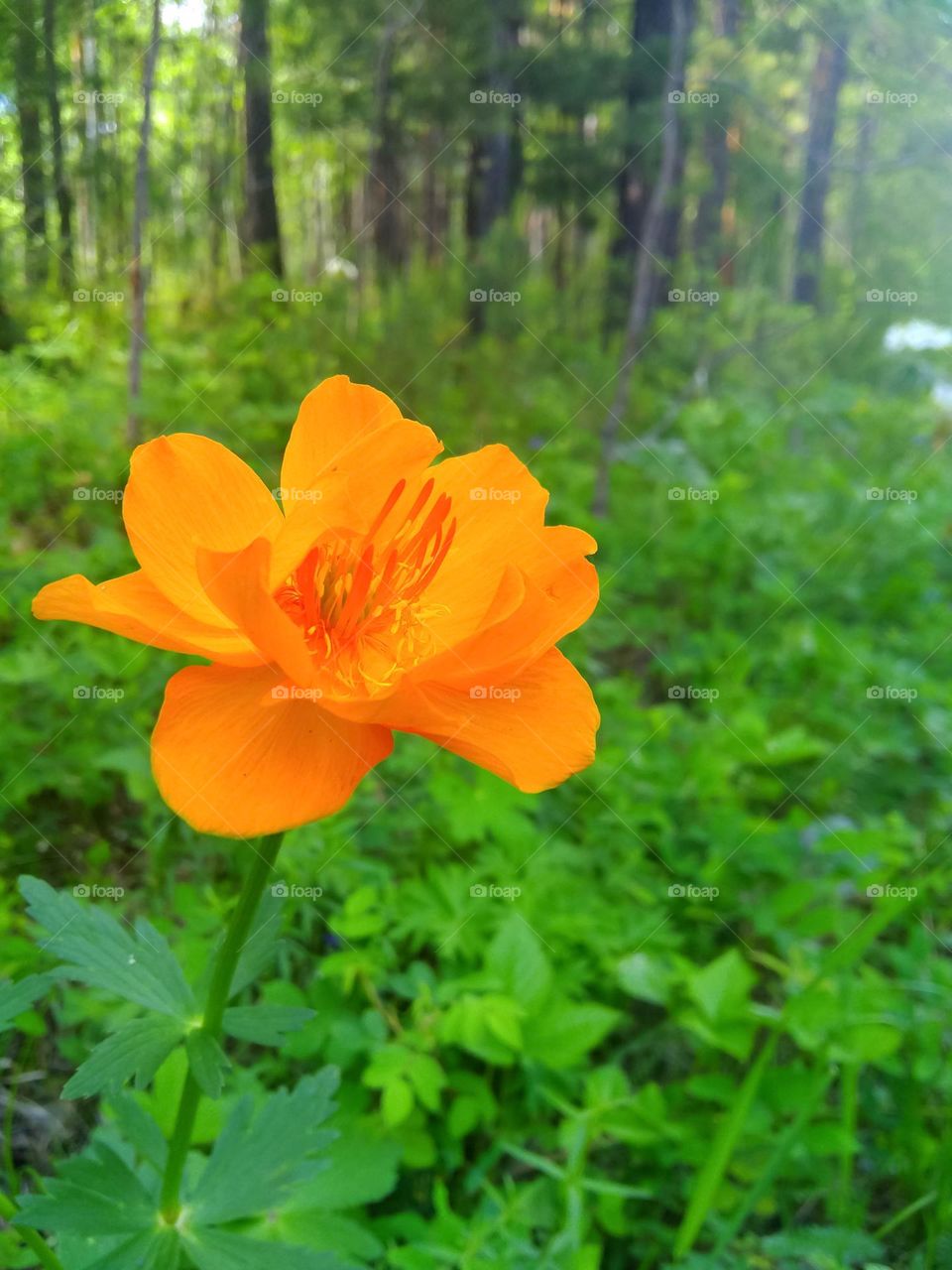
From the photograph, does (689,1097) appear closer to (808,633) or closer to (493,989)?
(493,989)


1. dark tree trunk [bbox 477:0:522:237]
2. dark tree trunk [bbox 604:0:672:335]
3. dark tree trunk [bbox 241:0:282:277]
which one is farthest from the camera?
dark tree trunk [bbox 477:0:522:237]

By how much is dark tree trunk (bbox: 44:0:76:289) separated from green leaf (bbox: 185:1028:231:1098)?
2957mm

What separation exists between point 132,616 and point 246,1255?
0.66m

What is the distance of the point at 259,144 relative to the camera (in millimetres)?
4785

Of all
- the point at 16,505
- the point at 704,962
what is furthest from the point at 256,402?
the point at 704,962

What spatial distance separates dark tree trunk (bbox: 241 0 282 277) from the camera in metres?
3.80

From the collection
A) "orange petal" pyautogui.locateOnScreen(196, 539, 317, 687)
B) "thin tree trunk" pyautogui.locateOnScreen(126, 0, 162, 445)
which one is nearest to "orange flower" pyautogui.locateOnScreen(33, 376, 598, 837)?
"orange petal" pyautogui.locateOnScreen(196, 539, 317, 687)

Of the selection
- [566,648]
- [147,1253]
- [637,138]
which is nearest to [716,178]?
[637,138]

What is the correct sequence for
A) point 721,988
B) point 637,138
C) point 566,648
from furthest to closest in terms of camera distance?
1. point 637,138
2. point 566,648
3. point 721,988

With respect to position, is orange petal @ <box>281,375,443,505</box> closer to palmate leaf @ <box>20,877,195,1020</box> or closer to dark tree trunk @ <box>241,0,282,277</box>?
palmate leaf @ <box>20,877,195,1020</box>

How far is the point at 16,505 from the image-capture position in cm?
267

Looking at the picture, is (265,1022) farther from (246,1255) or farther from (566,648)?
(566,648)

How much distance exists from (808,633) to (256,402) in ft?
8.57

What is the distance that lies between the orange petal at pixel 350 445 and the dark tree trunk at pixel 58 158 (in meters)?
2.52
